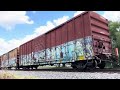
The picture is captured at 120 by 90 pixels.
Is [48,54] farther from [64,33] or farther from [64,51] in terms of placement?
[64,33]

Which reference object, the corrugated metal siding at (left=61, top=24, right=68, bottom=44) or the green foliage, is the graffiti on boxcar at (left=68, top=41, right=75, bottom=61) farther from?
the green foliage

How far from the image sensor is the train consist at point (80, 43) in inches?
477

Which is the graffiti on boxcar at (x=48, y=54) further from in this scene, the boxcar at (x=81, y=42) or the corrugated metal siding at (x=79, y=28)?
the corrugated metal siding at (x=79, y=28)

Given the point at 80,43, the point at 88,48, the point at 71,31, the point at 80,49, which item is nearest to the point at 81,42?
the point at 80,43

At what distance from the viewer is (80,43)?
496 inches

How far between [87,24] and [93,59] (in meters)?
2.17

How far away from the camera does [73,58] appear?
13.1 meters

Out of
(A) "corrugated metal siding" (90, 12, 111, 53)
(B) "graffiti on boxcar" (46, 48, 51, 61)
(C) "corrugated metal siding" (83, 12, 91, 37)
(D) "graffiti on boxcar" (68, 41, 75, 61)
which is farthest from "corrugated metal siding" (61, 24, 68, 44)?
(B) "graffiti on boxcar" (46, 48, 51, 61)

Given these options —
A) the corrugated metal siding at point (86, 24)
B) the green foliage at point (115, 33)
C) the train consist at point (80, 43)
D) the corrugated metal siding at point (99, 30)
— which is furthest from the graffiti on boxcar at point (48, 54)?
the green foliage at point (115, 33)

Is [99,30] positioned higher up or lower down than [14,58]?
higher up

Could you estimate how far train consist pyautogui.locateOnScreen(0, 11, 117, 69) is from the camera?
12.1m

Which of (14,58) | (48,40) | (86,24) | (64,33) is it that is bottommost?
(14,58)
